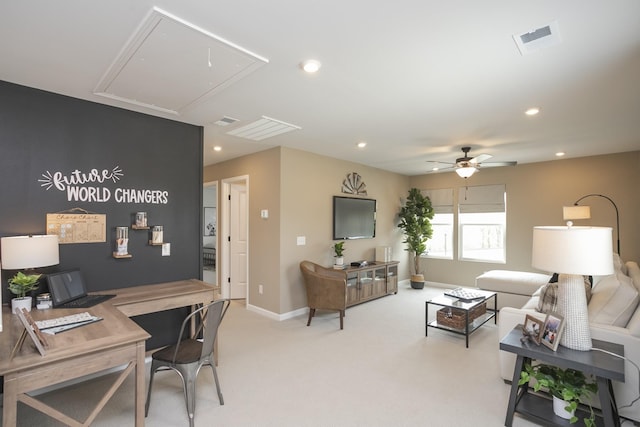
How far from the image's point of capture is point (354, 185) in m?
5.93

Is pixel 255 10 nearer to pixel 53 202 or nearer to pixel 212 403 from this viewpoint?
pixel 53 202

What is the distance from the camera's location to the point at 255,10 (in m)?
1.69

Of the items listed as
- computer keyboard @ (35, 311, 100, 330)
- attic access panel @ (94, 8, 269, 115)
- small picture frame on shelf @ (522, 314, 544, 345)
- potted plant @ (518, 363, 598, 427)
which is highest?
attic access panel @ (94, 8, 269, 115)

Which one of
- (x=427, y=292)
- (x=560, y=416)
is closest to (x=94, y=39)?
(x=560, y=416)

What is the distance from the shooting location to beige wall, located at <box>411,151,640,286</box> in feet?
16.6

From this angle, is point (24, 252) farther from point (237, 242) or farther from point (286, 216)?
point (237, 242)

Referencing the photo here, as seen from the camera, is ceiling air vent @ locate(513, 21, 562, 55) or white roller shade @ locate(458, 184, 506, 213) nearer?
ceiling air vent @ locate(513, 21, 562, 55)

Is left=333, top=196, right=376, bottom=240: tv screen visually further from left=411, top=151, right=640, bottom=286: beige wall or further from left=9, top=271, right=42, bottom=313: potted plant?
left=9, top=271, right=42, bottom=313: potted plant

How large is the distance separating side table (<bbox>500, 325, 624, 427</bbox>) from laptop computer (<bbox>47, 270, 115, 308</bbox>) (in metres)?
3.17

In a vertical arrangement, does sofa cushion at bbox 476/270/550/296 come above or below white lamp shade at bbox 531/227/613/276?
below

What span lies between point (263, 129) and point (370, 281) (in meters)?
3.15

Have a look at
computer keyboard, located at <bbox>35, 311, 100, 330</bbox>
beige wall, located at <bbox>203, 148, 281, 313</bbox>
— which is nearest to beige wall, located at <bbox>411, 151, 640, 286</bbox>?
beige wall, located at <bbox>203, 148, 281, 313</bbox>

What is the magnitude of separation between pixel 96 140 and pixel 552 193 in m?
6.74

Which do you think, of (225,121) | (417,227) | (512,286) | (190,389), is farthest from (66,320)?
(417,227)
